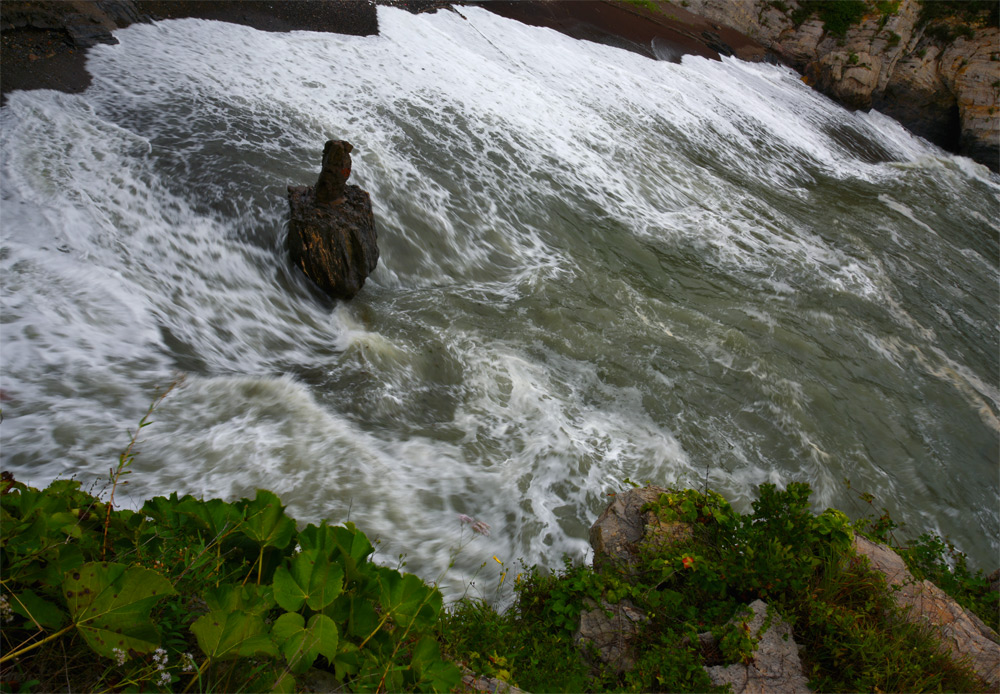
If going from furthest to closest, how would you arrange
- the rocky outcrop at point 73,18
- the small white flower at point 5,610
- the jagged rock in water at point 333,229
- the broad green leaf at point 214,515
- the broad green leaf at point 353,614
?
the rocky outcrop at point 73,18, the jagged rock in water at point 333,229, the broad green leaf at point 214,515, the broad green leaf at point 353,614, the small white flower at point 5,610

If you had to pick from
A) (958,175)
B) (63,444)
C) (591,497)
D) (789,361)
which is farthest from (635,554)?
(958,175)

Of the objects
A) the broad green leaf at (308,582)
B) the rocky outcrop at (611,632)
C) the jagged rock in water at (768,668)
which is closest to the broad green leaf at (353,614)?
the broad green leaf at (308,582)

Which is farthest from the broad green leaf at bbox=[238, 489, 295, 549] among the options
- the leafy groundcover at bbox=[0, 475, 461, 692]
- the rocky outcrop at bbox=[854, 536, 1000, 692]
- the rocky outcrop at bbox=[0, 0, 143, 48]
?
the rocky outcrop at bbox=[0, 0, 143, 48]

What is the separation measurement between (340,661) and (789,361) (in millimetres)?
6219

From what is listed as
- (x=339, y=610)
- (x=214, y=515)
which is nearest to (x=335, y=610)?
(x=339, y=610)

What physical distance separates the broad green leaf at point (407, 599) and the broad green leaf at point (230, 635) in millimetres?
418

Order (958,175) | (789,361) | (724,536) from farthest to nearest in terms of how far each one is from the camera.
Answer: (958,175), (789,361), (724,536)

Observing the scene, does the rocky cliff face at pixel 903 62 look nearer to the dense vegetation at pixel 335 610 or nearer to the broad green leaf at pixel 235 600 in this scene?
the dense vegetation at pixel 335 610

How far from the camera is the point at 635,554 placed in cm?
339

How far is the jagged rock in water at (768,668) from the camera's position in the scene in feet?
8.70

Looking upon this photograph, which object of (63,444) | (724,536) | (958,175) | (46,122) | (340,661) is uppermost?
(958,175)

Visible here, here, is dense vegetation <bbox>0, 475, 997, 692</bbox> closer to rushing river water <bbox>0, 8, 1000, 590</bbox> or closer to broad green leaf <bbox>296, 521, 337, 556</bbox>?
broad green leaf <bbox>296, 521, 337, 556</bbox>

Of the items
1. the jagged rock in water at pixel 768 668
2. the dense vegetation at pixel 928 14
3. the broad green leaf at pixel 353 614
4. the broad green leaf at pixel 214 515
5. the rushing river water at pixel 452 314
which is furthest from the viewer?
the dense vegetation at pixel 928 14

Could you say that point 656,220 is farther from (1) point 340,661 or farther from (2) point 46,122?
(1) point 340,661
